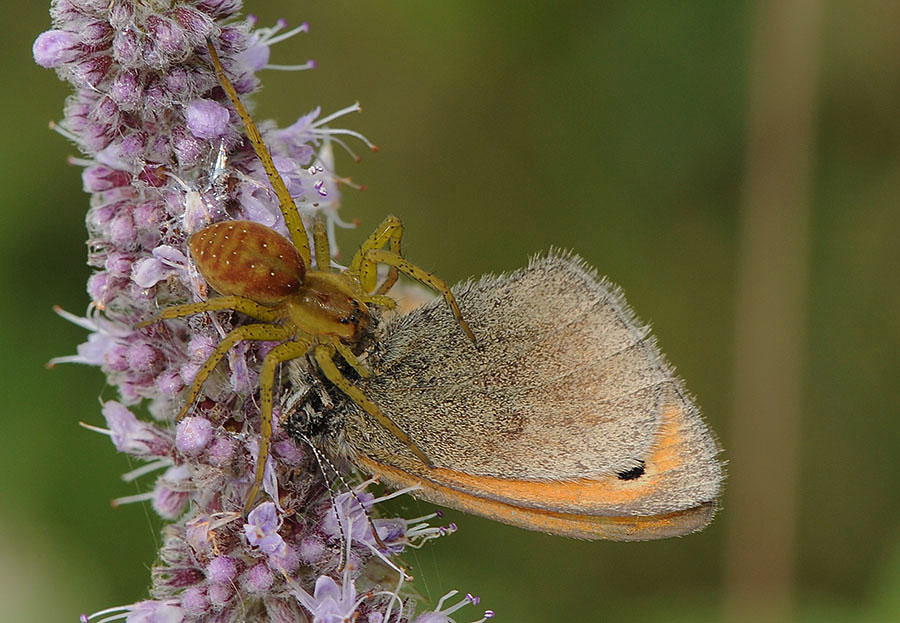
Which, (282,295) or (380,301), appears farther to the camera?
(380,301)

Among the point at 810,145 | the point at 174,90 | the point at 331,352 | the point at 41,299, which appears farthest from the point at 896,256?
the point at 41,299

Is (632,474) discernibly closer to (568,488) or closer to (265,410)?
(568,488)

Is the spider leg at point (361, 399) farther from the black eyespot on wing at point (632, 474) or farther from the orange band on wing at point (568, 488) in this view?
the black eyespot on wing at point (632, 474)

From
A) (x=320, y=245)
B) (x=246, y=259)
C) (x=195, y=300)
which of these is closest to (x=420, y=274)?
(x=320, y=245)

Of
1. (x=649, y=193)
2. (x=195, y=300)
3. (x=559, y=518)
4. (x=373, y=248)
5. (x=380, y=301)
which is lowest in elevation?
(x=559, y=518)

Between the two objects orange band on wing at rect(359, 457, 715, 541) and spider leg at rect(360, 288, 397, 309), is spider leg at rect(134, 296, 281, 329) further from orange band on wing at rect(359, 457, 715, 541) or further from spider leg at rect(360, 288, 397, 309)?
orange band on wing at rect(359, 457, 715, 541)

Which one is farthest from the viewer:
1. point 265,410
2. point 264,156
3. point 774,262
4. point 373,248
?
point 774,262

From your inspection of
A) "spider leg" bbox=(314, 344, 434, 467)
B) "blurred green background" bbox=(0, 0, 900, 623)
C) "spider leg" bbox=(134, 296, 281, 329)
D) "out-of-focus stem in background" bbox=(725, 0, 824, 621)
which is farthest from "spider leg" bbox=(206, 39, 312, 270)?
"out-of-focus stem in background" bbox=(725, 0, 824, 621)
